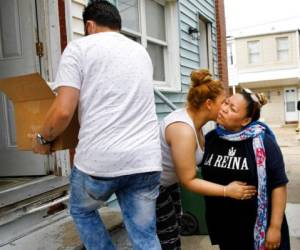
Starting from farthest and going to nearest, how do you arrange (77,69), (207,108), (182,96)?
(182,96)
(207,108)
(77,69)

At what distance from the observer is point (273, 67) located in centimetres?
2762

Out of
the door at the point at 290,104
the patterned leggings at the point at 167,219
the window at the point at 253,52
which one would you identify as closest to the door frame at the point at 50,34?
the patterned leggings at the point at 167,219

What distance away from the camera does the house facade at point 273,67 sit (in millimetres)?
27328

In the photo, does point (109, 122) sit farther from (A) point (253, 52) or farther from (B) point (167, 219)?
(A) point (253, 52)

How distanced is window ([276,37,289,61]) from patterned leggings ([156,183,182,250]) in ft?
87.6

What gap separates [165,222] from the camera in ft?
8.71

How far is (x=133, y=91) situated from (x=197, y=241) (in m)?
2.58

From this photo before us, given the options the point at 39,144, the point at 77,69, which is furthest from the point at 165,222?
the point at 77,69

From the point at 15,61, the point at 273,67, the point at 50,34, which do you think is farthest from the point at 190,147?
the point at 273,67

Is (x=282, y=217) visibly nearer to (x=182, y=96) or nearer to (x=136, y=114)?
(x=136, y=114)

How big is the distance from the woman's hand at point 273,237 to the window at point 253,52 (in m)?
27.0

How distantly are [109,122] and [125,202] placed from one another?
19.2 inches

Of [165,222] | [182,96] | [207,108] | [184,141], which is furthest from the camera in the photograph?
[182,96]

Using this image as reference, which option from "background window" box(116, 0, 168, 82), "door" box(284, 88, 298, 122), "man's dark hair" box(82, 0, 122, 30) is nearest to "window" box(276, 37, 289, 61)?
"door" box(284, 88, 298, 122)
